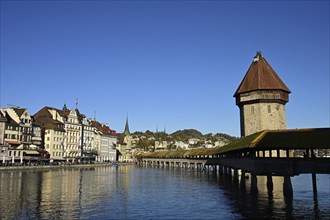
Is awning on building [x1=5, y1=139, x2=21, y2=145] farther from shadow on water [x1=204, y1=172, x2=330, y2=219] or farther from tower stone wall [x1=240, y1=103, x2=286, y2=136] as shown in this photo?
shadow on water [x1=204, y1=172, x2=330, y2=219]

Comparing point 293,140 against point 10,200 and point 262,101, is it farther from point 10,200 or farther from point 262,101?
point 262,101

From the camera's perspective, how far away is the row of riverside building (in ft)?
231

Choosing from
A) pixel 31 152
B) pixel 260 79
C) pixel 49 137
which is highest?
pixel 260 79

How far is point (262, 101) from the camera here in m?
60.6

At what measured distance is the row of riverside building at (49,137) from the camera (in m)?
70.3

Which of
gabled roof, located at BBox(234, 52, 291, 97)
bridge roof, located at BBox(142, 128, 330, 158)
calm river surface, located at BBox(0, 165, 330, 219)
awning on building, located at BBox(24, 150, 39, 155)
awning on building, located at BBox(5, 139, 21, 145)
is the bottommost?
calm river surface, located at BBox(0, 165, 330, 219)

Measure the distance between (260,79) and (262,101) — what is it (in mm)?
4608

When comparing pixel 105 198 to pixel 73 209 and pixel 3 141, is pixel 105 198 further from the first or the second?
pixel 3 141

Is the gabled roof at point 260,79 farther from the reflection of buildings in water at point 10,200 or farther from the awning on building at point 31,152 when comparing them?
the awning on building at point 31,152

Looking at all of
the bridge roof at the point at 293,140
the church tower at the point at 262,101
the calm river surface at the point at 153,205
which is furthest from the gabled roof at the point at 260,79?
the calm river surface at the point at 153,205

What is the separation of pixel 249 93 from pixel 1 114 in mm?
49077

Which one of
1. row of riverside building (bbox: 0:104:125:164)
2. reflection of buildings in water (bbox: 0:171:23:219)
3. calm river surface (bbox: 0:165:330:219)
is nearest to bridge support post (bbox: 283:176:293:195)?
calm river surface (bbox: 0:165:330:219)

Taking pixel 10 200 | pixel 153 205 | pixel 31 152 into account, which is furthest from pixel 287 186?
pixel 31 152

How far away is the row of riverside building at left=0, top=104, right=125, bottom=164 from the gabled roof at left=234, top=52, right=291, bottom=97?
4631 cm
